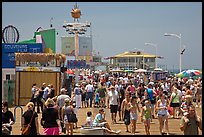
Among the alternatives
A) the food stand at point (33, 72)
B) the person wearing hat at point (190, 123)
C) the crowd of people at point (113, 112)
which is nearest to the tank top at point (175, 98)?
the crowd of people at point (113, 112)

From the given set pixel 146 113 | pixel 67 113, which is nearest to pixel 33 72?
pixel 67 113

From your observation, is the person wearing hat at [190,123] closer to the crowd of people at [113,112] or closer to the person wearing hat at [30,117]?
the crowd of people at [113,112]

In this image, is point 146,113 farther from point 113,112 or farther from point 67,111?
point 113,112

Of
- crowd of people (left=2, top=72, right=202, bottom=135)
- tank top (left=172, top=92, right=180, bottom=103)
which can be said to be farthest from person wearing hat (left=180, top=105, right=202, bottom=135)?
tank top (left=172, top=92, right=180, bottom=103)

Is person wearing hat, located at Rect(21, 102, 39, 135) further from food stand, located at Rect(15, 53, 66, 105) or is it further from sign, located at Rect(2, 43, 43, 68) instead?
sign, located at Rect(2, 43, 43, 68)

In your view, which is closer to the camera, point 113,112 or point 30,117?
point 30,117

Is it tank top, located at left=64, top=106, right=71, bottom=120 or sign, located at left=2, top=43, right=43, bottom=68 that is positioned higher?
sign, located at left=2, top=43, right=43, bottom=68

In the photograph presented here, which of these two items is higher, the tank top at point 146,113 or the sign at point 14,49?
the sign at point 14,49

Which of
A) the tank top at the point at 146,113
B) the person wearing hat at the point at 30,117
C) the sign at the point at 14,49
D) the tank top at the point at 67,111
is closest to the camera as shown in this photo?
the person wearing hat at the point at 30,117

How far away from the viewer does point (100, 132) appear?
11500mm

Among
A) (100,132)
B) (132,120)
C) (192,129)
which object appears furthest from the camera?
(132,120)

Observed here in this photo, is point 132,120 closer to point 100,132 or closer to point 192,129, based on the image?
point 100,132

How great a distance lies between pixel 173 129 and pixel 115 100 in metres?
2.53

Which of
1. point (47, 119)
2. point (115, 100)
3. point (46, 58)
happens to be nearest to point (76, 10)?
point (46, 58)
